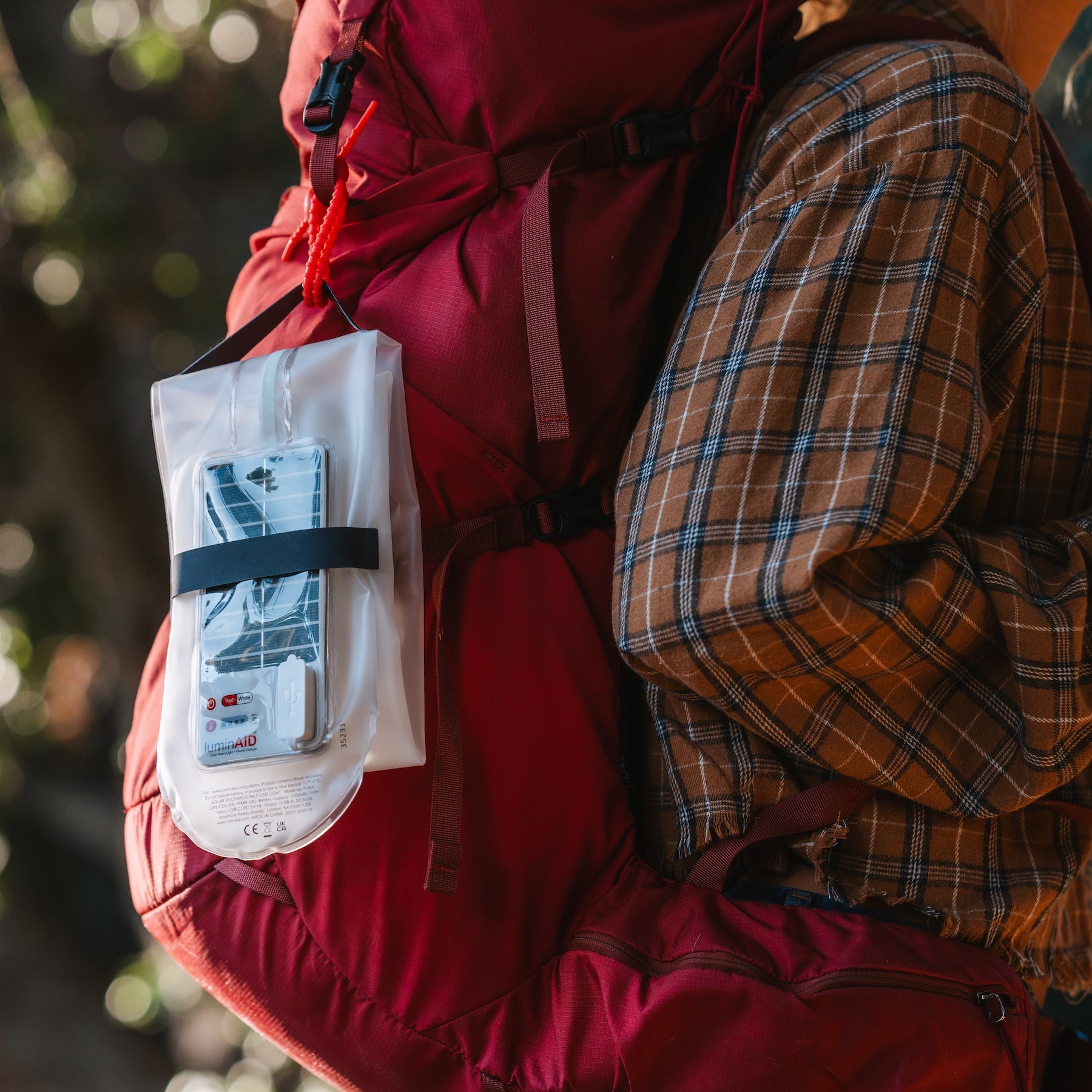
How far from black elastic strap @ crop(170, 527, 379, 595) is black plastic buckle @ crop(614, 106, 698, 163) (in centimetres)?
36

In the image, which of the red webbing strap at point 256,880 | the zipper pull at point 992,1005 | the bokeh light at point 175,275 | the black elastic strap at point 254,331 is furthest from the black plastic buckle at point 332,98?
the bokeh light at point 175,275

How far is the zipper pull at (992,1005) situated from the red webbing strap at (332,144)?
2.49 feet

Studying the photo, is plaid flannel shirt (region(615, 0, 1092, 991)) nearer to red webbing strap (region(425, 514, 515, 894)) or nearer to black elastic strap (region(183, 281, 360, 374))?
red webbing strap (region(425, 514, 515, 894))

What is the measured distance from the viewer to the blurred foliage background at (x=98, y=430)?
5.33 ft

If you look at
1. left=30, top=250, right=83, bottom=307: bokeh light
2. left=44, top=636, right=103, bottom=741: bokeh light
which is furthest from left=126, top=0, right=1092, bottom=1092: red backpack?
left=44, top=636, right=103, bottom=741: bokeh light

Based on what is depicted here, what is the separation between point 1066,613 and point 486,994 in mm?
483

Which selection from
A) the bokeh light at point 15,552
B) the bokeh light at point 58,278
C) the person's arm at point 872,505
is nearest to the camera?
the person's arm at point 872,505

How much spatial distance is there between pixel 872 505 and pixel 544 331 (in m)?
0.27

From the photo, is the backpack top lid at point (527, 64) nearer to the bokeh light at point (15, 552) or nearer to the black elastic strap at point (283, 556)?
the black elastic strap at point (283, 556)

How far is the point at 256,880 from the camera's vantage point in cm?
75

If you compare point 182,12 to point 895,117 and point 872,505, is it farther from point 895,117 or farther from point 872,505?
point 872,505

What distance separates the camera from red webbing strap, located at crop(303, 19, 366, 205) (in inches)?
30.0

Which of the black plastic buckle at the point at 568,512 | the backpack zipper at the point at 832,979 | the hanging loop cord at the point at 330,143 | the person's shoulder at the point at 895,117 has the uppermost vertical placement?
the hanging loop cord at the point at 330,143

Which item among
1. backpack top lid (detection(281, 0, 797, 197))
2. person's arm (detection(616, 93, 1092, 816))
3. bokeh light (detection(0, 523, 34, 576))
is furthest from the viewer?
bokeh light (detection(0, 523, 34, 576))
